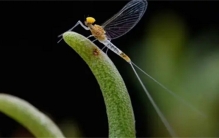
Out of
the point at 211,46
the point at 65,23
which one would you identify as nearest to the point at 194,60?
the point at 211,46

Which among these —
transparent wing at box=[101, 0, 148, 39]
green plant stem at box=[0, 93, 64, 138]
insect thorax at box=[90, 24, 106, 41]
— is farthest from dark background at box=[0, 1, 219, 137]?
green plant stem at box=[0, 93, 64, 138]

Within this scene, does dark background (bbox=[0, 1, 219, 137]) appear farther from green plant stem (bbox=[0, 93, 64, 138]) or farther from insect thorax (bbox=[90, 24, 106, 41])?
green plant stem (bbox=[0, 93, 64, 138])

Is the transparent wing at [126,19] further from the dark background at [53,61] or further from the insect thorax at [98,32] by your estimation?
the dark background at [53,61]

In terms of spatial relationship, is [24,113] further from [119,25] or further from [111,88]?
[119,25]

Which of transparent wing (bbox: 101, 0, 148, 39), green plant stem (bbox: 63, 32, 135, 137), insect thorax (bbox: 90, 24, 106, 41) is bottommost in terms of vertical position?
green plant stem (bbox: 63, 32, 135, 137)

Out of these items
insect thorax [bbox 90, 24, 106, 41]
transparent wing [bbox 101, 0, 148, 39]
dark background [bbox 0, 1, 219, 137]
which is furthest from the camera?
dark background [bbox 0, 1, 219, 137]

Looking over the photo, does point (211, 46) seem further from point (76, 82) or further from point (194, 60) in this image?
point (76, 82)

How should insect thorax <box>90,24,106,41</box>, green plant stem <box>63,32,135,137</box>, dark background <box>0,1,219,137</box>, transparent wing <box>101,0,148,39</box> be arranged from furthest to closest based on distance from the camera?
1. dark background <box>0,1,219,137</box>
2. transparent wing <box>101,0,148,39</box>
3. insect thorax <box>90,24,106,41</box>
4. green plant stem <box>63,32,135,137</box>
